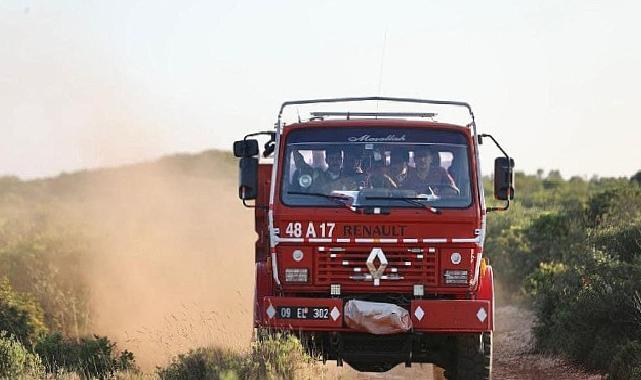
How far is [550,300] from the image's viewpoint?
2008 cm

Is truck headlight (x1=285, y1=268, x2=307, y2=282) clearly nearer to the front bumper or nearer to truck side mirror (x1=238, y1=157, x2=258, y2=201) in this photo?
the front bumper

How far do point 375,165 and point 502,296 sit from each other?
1630cm

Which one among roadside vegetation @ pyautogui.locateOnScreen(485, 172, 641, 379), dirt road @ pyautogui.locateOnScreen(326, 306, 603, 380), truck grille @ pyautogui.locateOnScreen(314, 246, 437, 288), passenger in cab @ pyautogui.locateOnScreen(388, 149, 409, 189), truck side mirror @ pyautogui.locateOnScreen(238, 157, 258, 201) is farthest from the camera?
dirt road @ pyautogui.locateOnScreen(326, 306, 603, 380)

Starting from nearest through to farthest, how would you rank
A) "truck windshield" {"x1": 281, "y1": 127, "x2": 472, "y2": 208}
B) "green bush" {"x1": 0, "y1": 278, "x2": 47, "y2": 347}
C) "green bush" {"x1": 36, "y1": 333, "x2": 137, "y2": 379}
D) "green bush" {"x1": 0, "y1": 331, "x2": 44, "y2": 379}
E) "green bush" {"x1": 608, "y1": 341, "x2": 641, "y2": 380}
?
"truck windshield" {"x1": 281, "y1": 127, "x2": 472, "y2": 208}, "green bush" {"x1": 0, "y1": 331, "x2": 44, "y2": 379}, "green bush" {"x1": 608, "y1": 341, "x2": 641, "y2": 380}, "green bush" {"x1": 36, "y1": 333, "x2": 137, "y2": 379}, "green bush" {"x1": 0, "y1": 278, "x2": 47, "y2": 347}

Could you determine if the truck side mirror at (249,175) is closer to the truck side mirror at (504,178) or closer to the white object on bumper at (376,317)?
the white object on bumper at (376,317)

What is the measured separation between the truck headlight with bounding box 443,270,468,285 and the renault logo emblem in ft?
2.11

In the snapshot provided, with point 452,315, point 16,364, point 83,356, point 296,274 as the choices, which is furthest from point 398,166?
point 83,356

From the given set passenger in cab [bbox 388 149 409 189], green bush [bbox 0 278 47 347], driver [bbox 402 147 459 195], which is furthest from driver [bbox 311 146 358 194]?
green bush [bbox 0 278 47 347]

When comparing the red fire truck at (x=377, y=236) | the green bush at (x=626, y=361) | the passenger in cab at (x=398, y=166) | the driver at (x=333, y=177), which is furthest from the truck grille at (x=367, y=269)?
the green bush at (x=626, y=361)

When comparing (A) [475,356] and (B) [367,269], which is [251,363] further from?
(A) [475,356]

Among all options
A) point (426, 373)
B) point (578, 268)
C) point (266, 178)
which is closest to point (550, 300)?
point (578, 268)

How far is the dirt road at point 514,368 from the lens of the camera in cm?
1658

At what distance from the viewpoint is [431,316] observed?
12906 mm

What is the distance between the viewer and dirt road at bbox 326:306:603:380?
54.4ft
